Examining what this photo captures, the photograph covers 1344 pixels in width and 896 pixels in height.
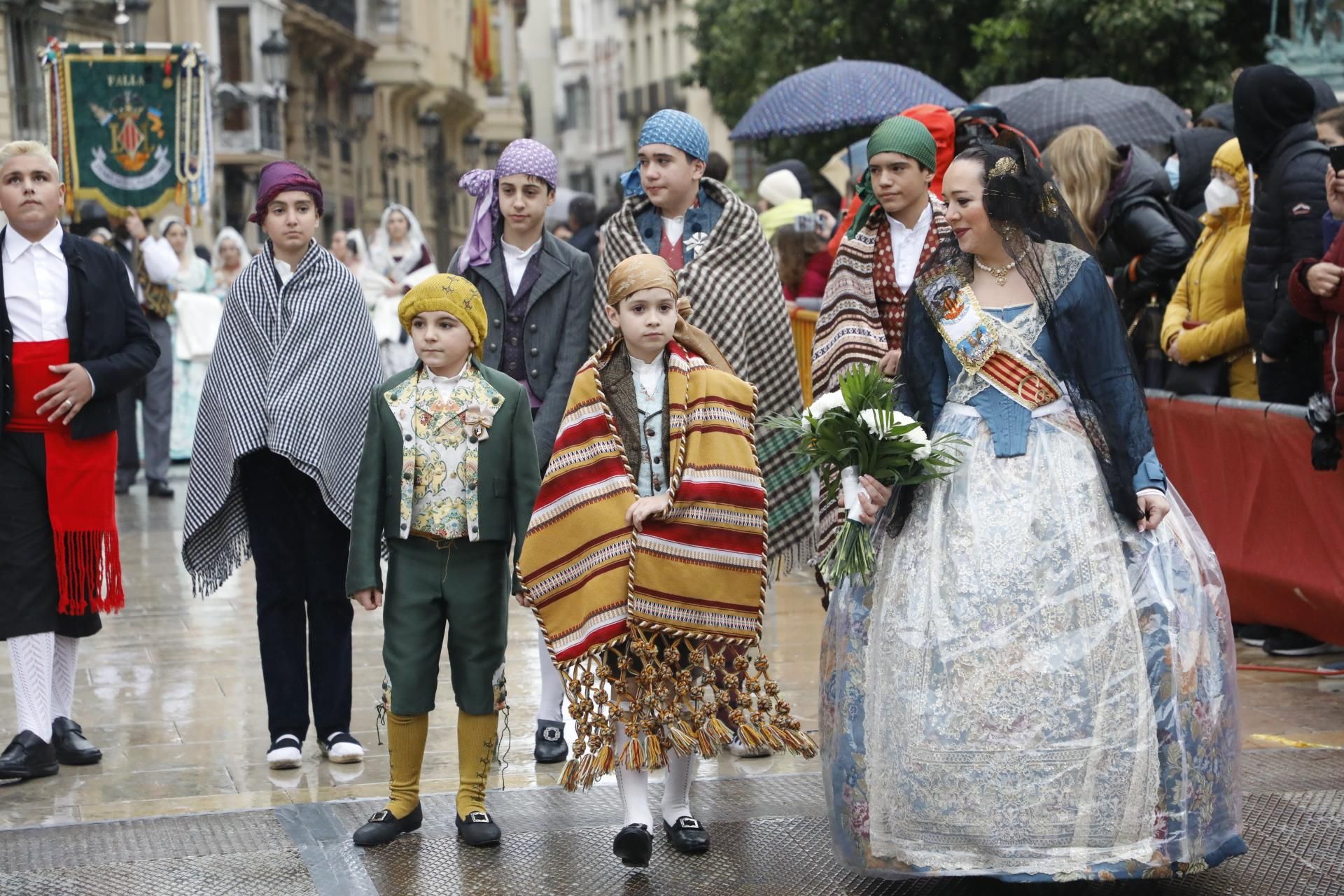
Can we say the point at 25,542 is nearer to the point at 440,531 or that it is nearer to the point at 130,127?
the point at 440,531

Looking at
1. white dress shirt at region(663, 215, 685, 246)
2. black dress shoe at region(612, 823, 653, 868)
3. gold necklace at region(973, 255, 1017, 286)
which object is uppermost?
white dress shirt at region(663, 215, 685, 246)

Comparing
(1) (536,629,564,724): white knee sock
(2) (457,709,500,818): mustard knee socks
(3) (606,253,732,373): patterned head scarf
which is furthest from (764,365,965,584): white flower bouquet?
(1) (536,629,564,724): white knee sock

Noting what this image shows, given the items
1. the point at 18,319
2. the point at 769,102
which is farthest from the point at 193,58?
the point at 18,319

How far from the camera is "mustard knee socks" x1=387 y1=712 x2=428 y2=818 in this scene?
5.57m

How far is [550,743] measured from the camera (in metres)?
6.49

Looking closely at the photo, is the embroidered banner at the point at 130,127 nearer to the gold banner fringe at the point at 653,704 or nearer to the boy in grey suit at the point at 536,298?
the boy in grey suit at the point at 536,298

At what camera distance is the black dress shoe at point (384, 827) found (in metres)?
5.50

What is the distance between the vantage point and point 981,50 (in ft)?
72.0

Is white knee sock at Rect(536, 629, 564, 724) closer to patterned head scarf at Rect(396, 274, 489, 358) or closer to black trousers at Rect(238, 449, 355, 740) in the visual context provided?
black trousers at Rect(238, 449, 355, 740)

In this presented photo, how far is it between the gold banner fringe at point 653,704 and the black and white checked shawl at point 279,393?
4.49 feet

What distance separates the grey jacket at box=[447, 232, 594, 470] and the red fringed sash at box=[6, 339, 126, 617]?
1.38 meters

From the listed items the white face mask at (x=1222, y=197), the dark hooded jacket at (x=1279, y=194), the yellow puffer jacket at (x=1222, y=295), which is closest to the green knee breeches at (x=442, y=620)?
the dark hooded jacket at (x=1279, y=194)

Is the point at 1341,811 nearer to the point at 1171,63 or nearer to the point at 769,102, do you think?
the point at 769,102

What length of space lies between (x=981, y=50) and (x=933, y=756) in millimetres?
18307
